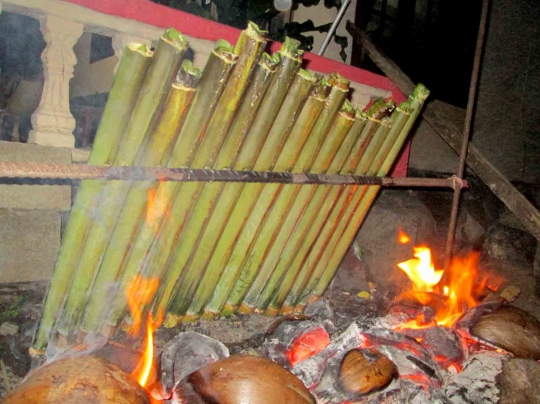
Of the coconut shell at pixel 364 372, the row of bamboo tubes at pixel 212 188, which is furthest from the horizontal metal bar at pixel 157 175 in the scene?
the coconut shell at pixel 364 372

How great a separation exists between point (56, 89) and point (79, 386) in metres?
2.11

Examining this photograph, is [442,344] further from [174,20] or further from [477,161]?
[174,20]

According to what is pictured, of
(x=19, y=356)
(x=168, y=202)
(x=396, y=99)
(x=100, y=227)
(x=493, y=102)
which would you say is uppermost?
(x=493, y=102)

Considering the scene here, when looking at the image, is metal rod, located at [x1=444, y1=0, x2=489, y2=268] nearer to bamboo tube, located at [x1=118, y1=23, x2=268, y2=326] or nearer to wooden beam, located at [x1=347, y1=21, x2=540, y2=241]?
wooden beam, located at [x1=347, y1=21, x2=540, y2=241]

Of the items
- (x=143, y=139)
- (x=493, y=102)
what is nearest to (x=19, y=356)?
(x=143, y=139)

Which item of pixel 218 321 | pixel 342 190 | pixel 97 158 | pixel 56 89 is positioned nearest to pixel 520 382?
pixel 342 190

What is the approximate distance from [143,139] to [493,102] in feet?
17.1

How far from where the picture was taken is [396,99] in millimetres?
5129

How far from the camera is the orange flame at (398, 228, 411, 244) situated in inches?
191

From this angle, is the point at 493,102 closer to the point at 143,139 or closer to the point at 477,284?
the point at 477,284

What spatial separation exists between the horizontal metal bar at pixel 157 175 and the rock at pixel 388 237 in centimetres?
169

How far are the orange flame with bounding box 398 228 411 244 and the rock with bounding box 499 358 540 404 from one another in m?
2.00

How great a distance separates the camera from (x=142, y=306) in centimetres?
286

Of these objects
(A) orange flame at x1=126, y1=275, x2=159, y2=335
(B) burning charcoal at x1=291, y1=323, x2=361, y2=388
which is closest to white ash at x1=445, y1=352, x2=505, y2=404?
(B) burning charcoal at x1=291, y1=323, x2=361, y2=388
